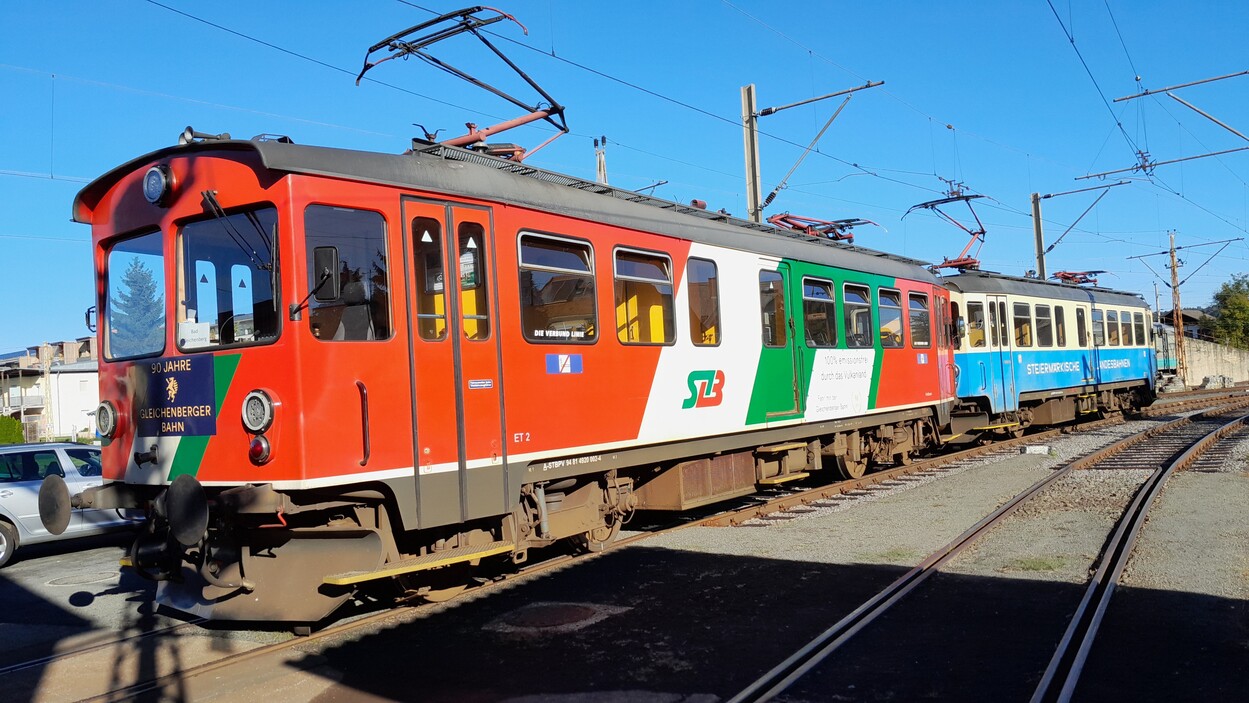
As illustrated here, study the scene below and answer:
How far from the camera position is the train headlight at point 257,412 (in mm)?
5590

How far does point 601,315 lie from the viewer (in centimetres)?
773

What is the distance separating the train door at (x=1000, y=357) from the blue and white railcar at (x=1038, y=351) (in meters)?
0.02

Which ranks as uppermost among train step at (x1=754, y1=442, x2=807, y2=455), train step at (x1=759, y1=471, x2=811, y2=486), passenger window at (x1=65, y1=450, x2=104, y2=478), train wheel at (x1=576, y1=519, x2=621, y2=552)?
passenger window at (x1=65, y1=450, x2=104, y2=478)

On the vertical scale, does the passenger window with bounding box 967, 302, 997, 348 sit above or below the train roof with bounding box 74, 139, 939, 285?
below

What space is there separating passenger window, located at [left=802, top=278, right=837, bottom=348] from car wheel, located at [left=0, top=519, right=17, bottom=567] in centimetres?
952

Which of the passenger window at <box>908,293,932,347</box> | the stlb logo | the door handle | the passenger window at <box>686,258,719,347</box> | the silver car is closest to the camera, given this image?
the door handle

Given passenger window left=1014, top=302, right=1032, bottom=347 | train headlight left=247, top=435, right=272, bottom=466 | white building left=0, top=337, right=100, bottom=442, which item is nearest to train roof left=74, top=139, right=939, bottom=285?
train headlight left=247, top=435, right=272, bottom=466

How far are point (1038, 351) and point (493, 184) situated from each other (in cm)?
1598

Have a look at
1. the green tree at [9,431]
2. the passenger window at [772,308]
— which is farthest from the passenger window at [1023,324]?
the green tree at [9,431]

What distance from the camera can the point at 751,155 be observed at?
16016mm

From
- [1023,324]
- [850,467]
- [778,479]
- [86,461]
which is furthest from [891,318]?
[86,461]

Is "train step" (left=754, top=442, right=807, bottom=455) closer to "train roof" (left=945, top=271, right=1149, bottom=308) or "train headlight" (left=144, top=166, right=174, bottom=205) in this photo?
"train headlight" (left=144, top=166, right=174, bottom=205)

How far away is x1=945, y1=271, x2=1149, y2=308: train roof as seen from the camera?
1800 cm

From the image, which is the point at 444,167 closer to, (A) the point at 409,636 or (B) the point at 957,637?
(A) the point at 409,636
